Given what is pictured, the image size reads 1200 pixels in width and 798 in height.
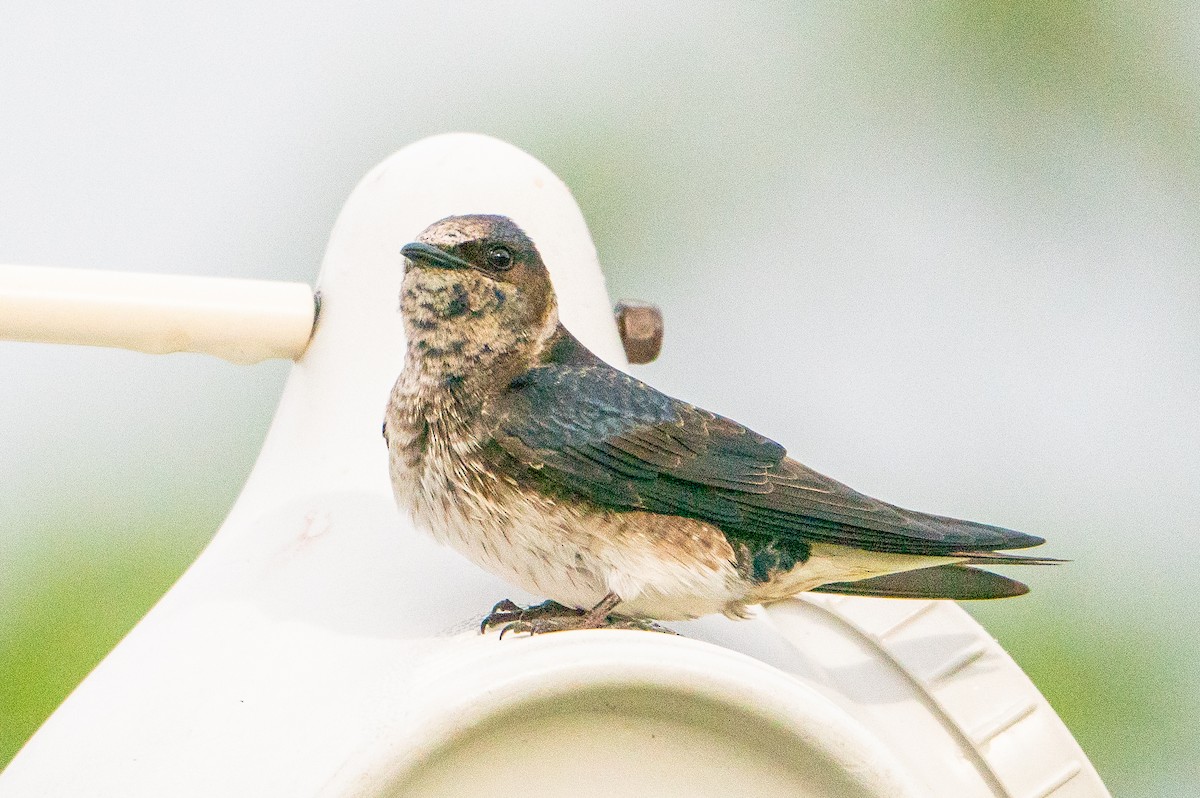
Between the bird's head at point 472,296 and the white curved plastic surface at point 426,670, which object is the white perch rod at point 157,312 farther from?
the bird's head at point 472,296

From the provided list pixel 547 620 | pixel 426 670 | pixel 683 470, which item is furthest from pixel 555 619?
pixel 426 670

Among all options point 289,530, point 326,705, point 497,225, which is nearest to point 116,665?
point 289,530

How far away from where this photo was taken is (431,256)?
1523 mm

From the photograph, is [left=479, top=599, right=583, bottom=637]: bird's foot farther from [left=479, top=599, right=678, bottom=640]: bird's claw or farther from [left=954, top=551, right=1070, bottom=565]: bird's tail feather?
[left=954, top=551, right=1070, bottom=565]: bird's tail feather

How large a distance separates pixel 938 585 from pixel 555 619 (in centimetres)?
44

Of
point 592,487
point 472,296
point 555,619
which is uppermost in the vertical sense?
point 472,296

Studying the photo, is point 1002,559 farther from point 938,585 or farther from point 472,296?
point 472,296

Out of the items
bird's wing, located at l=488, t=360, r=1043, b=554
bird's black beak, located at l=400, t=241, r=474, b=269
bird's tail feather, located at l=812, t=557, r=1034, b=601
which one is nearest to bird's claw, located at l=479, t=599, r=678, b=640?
bird's wing, located at l=488, t=360, r=1043, b=554

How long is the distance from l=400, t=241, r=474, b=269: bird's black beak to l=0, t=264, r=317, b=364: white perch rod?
0.20 m

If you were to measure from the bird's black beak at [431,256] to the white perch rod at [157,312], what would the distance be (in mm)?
196

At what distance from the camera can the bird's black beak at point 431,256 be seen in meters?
1.51

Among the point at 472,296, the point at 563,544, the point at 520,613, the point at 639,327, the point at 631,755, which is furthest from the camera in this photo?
the point at 639,327

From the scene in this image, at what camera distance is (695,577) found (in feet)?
4.77

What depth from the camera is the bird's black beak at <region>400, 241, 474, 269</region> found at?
151cm
